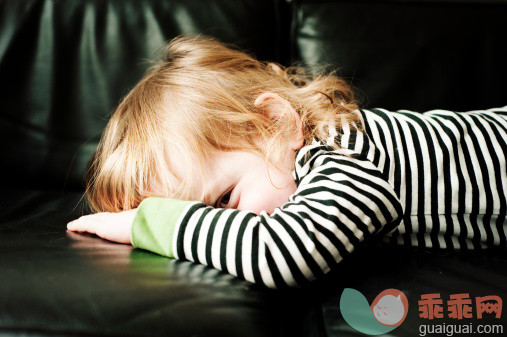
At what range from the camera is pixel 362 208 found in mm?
605

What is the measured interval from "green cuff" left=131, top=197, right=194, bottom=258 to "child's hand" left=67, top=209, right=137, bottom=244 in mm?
31

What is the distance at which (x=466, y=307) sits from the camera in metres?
0.51

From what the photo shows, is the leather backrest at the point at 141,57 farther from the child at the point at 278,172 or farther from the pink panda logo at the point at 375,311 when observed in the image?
the pink panda logo at the point at 375,311

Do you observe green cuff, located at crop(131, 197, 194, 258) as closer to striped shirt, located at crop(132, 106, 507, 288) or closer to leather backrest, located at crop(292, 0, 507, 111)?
striped shirt, located at crop(132, 106, 507, 288)

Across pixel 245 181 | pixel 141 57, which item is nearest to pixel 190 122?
pixel 245 181

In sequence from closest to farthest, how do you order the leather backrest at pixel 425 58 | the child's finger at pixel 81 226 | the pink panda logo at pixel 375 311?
the pink panda logo at pixel 375 311, the child's finger at pixel 81 226, the leather backrest at pixel 425 58

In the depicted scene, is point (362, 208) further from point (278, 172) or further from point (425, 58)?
point (425, 58)

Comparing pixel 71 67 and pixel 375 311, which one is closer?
pixel 375 311

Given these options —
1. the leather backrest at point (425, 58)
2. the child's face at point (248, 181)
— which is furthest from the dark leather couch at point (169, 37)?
the child's face at point (248, 181)

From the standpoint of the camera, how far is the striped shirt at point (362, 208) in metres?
0.58

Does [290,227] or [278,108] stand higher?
[278,108]

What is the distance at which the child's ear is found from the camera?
765 mm

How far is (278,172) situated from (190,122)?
7.0 inches

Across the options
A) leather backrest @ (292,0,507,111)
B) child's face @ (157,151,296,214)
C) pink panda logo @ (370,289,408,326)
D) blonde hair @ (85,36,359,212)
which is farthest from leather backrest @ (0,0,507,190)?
pink panda logo @ (370,289,408,326)
